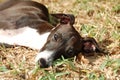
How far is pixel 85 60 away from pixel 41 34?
920 millimetres

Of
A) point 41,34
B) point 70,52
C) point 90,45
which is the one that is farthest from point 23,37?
point 90,45

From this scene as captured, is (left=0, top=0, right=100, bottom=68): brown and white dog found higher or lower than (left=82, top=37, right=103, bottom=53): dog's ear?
higher

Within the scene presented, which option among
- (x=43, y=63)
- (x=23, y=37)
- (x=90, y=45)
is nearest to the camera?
(x=43, y=63)

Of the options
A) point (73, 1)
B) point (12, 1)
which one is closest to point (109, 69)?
point (12, 1)

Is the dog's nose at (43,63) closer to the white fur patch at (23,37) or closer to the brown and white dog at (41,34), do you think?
the brown and white dog at (41,34)

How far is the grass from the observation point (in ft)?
19.9

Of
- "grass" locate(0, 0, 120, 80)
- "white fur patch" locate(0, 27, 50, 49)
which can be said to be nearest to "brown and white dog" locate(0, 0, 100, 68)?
"white fur patch" locate(0, 27, 50, 49)

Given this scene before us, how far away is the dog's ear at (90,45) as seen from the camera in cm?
700

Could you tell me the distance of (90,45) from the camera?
7.05 m

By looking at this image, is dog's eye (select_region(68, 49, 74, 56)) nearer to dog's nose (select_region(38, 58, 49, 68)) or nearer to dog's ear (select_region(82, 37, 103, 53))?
dog's ear (select_region(82, 37, 103, 53))

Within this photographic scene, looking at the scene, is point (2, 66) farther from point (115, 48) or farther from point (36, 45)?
point (115, 48)

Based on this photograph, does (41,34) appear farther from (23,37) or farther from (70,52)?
(70,52)

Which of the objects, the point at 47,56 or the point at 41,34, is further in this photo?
the point at 41,34

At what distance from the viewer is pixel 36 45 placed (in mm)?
7008
